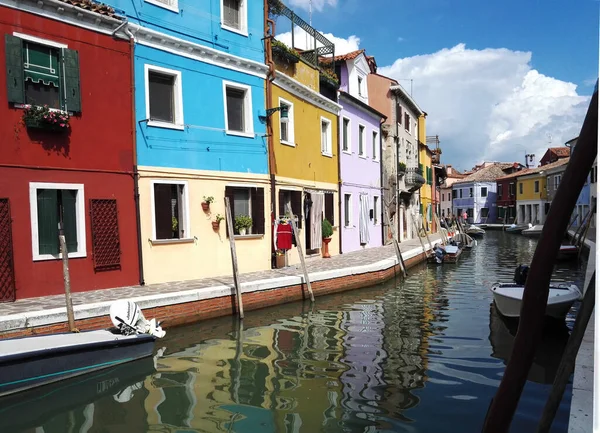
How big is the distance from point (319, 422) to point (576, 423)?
2.43m

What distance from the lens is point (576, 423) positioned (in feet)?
10.6

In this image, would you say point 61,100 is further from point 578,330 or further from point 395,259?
point 395,259

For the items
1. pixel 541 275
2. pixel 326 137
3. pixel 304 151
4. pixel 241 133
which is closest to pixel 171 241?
pixel 241 133

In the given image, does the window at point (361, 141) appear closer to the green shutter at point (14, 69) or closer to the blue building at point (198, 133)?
the blue building at point (198, 133)

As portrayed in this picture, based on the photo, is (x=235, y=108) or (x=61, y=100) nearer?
(x=61, y=100)

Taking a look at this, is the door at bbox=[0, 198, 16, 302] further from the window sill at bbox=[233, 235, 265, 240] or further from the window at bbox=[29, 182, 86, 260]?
the window sill at bbox=[233, 235, 265, 240]

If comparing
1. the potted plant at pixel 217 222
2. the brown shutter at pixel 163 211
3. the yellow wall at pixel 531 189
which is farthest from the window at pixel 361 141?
the yellow wall at pixel 531 189

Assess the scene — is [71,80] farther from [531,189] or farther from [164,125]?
[531,189]

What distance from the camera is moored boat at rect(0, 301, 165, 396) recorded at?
5328 millimetres

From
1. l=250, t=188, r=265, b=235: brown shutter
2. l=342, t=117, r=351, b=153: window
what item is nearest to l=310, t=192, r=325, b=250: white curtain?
l=250, t=188, r=265, b=235: brown shutter

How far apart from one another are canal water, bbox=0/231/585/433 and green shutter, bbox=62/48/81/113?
193 inches

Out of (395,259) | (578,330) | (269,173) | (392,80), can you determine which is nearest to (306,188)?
(269,173)

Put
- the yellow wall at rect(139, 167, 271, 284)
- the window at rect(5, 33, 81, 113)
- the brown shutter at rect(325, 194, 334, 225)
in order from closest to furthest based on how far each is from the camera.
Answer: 1. the window at rect(5, 33, 81, 113)
2. the yellow wall at rect(139, 167, 271, 284)
3. the brown shutter at rect(325, 194, 334, 225)

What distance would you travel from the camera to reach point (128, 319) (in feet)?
22.1
